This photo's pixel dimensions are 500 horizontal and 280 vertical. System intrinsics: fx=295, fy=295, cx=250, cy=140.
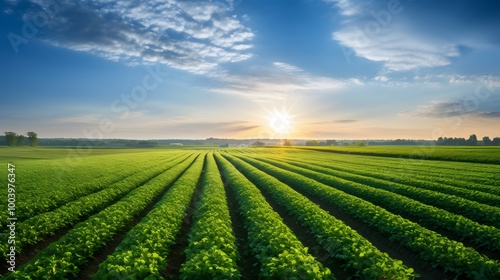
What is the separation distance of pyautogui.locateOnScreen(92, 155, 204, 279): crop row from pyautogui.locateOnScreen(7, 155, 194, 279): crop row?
1244mm

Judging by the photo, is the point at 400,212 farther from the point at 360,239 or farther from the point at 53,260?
the point at 53,260

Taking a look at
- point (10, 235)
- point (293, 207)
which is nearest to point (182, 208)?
point (293, 207)

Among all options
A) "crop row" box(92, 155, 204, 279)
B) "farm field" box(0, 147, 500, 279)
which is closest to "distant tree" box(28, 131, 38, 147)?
"farm field" box(0, 147, 500, 279)

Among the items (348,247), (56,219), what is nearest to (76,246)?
(56,219)

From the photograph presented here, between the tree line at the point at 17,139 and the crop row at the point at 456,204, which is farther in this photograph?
the tree line at the point at 17,139

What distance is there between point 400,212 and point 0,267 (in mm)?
19724

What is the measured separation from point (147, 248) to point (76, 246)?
2.98m

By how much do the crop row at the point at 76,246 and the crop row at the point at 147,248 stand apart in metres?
1.24

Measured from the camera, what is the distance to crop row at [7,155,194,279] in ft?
27.5

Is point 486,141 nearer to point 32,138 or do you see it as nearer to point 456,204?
point 456,204

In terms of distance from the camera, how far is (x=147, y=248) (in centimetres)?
950

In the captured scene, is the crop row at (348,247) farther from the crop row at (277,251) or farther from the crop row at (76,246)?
the crop row at (76,246)

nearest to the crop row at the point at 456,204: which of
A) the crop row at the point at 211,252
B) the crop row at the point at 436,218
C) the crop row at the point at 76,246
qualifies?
the crop row at the point at 436,218

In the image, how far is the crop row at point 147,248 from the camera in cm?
790
